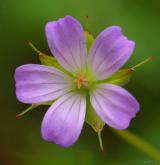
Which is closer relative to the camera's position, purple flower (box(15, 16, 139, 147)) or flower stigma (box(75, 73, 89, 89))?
purple flower (box(15, 16, 139, 147))

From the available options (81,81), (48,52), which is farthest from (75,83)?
(48,52)

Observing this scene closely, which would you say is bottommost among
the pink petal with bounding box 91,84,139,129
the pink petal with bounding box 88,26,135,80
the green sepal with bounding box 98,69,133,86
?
the pink petal with bounding box 91,84,139,129

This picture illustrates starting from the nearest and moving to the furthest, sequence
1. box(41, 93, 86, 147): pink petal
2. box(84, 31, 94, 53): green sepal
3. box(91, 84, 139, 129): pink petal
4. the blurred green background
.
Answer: box(91, 84, 139, 129): pink petal < box(41, 93, 86, 147): pink petal < box(84, 31, 94, 53): green sepal < the blurred green background

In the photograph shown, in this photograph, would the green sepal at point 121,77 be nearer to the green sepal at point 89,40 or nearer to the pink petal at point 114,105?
the pink petal at point 114,105

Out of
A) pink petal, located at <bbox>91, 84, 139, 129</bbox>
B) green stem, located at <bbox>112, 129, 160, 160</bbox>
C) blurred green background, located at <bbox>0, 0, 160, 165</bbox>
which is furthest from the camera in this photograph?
blurred green background, located at <bbox>0, 0, 160, 165</bbox>

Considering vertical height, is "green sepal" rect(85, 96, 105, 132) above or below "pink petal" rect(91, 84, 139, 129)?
below

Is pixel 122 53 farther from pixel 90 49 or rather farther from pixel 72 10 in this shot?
pixel 72 10

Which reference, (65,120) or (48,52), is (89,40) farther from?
(48,52)

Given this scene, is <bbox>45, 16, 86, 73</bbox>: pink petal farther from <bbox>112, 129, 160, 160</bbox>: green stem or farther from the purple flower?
<bbox>112, 129, 160, 160</bbox>: green stem

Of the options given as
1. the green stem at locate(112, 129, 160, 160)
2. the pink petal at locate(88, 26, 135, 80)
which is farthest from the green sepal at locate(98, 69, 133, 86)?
the green stem at locate(112, 129, 160, 160)
